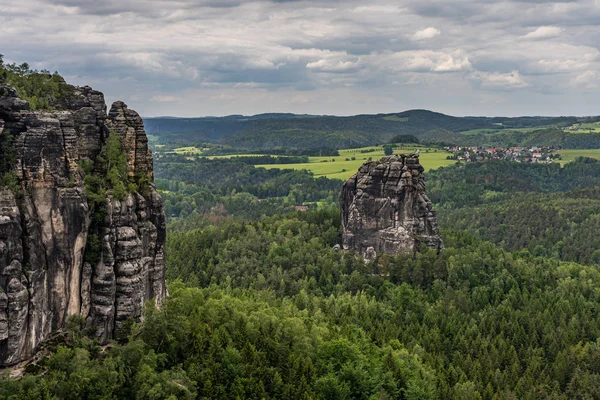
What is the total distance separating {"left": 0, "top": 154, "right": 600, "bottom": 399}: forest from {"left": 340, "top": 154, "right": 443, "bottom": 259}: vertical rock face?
150 inches

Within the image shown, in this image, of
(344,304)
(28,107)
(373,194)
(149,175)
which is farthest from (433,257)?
(28,107)

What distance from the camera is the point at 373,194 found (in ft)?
389

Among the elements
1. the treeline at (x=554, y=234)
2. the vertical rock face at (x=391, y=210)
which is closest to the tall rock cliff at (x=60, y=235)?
the vertical rock face at (x=391, y=210)

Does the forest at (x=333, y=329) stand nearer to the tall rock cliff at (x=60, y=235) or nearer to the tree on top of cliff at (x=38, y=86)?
the tall rock cliff at (x=60, y=235)

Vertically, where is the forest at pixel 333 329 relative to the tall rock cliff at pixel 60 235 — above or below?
below

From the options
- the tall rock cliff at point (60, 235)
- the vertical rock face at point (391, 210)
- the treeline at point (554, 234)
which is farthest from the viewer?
the treeline at point (554, 234)

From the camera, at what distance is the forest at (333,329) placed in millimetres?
55594

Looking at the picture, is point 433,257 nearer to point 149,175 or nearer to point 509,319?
point 509,319

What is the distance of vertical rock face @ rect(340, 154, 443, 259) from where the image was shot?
117m

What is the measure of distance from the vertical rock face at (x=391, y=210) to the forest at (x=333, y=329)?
3.80 metres

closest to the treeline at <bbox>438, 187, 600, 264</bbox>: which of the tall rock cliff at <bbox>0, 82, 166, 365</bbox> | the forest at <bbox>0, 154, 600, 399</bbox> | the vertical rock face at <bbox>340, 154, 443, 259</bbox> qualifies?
the forest at <bbox>0, 154, 600, 399</bbox>

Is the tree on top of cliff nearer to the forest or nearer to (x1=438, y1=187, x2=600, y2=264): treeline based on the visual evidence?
the forest

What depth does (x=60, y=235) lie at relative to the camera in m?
53.9

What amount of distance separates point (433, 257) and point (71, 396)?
76.5 m
